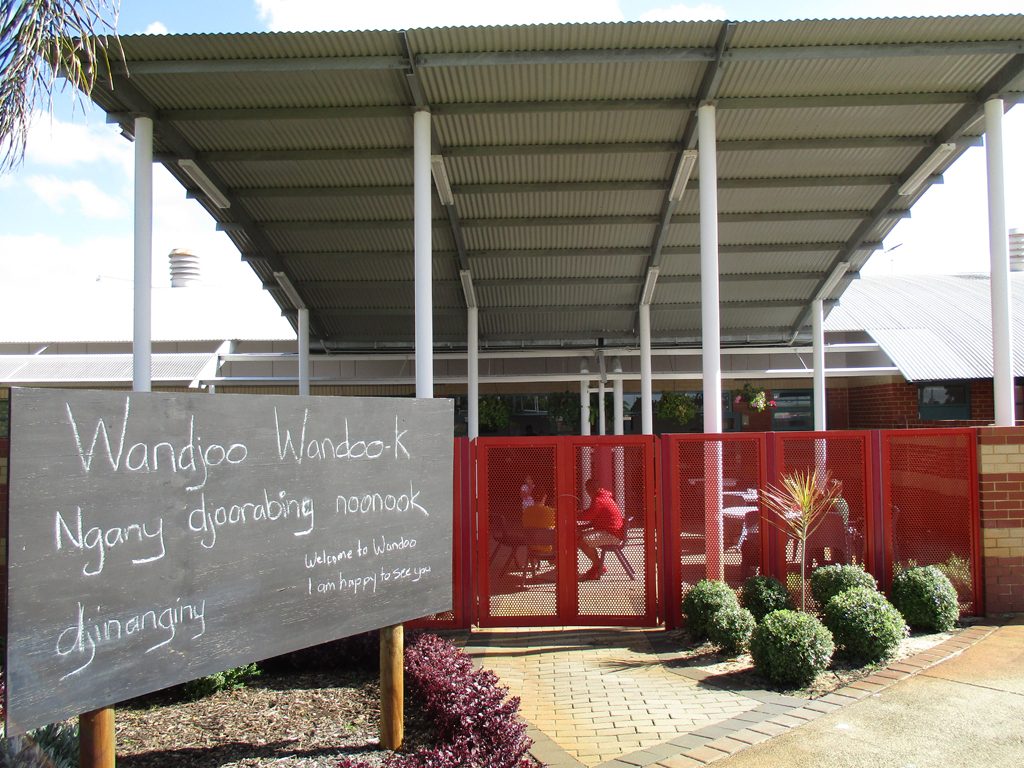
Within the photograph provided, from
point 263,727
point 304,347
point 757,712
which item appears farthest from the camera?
point 304,347

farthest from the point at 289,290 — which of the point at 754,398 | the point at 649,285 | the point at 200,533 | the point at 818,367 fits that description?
the point at 200,533

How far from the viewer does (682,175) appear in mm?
12312

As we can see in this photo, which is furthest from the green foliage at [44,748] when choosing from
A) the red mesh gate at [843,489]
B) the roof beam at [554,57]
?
the roof beam at [554,57]

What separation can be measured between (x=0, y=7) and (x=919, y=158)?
41.7 ft

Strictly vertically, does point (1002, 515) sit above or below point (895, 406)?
below

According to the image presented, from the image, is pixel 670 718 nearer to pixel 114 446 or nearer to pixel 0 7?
pixel 114 446

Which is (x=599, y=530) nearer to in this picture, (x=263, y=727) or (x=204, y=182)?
(x=263, y=727)

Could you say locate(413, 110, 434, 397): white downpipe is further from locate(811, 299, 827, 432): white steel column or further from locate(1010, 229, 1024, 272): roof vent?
locate(1010, 229, 1024, 272): roof vent

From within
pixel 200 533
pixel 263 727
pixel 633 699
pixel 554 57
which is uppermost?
pixel 554 57

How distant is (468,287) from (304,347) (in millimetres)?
4012

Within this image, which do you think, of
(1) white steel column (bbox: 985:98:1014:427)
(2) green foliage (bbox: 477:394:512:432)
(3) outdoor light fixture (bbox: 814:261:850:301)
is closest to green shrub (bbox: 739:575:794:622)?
(1) white steel column (bbox: 985:98:1014:427)

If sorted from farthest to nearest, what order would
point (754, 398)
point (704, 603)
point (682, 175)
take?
1. point (754, 398)
2. point (682, 175)
3. point (704, 603)

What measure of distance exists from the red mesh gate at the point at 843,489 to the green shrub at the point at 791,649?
166 centimetres

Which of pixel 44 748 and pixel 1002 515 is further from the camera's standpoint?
pixel 1002 515
